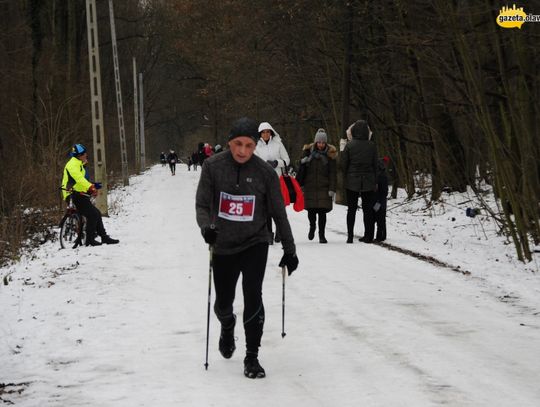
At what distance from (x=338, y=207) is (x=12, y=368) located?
17.7 metres

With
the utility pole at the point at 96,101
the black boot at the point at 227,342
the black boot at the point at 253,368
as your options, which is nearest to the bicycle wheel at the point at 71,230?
the utility pole at the point at 96,101

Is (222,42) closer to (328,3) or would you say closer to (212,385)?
(328,3)

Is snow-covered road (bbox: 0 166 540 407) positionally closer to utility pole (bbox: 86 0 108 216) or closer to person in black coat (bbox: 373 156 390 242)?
person in black coat (bbox: 373 156 390 242)

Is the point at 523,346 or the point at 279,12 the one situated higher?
the point at 279,12

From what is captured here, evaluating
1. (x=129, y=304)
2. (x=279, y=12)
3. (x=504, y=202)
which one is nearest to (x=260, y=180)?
(x=129, y=304)

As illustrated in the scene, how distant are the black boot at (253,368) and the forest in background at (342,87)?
5923mm

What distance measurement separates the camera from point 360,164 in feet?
46.5

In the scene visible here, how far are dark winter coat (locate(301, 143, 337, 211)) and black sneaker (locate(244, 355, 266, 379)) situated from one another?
8306 millimetres

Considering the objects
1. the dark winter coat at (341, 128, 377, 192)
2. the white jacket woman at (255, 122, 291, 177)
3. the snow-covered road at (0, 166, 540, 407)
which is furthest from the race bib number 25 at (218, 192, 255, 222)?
the dark winter coat at (341, 128, 377, 192)

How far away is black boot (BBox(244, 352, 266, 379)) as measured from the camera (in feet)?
20.1

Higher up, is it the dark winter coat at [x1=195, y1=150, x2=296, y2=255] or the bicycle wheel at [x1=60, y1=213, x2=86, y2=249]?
the dark winter coat at [x1=195, y1=150, x2=296, y2=255]

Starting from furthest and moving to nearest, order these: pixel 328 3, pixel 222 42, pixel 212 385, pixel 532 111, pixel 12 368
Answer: pixel 222 42 < pixel 328 3 < pixel 532 111 < pixel 12 368 < pixel 212 385

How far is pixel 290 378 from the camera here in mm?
6145

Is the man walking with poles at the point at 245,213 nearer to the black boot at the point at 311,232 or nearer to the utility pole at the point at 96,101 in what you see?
the black boot at the point at 311,232
